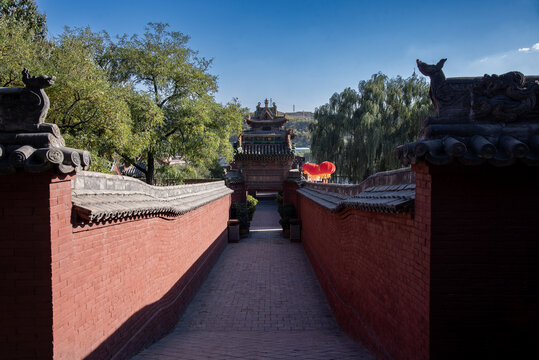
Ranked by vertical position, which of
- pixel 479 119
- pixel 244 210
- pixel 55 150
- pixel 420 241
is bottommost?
pixel 244 210

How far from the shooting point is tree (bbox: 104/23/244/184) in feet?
48.7

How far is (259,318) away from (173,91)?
12.0 m

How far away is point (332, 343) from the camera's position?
5.34m

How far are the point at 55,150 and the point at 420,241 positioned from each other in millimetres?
3224

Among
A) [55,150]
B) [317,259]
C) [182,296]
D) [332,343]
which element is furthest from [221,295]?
[55,150]

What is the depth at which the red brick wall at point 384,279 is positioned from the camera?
3.17 metres

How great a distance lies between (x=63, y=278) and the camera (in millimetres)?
3092

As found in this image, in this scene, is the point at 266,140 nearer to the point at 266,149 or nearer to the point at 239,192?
the point at 266,149

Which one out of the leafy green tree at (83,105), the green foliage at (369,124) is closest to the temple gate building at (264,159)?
the green foliage at (369,124)

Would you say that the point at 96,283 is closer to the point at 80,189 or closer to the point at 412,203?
the point at 80,189

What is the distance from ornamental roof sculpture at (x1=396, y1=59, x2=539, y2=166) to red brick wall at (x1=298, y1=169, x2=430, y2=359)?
15.0 inches

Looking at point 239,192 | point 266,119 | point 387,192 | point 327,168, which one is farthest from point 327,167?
point 387,192

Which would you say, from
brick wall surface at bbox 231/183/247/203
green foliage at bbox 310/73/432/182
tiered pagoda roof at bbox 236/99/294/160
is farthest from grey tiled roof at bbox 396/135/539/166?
green foliage at bbox 310/73/432/182

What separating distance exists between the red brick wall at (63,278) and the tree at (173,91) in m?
10.5
